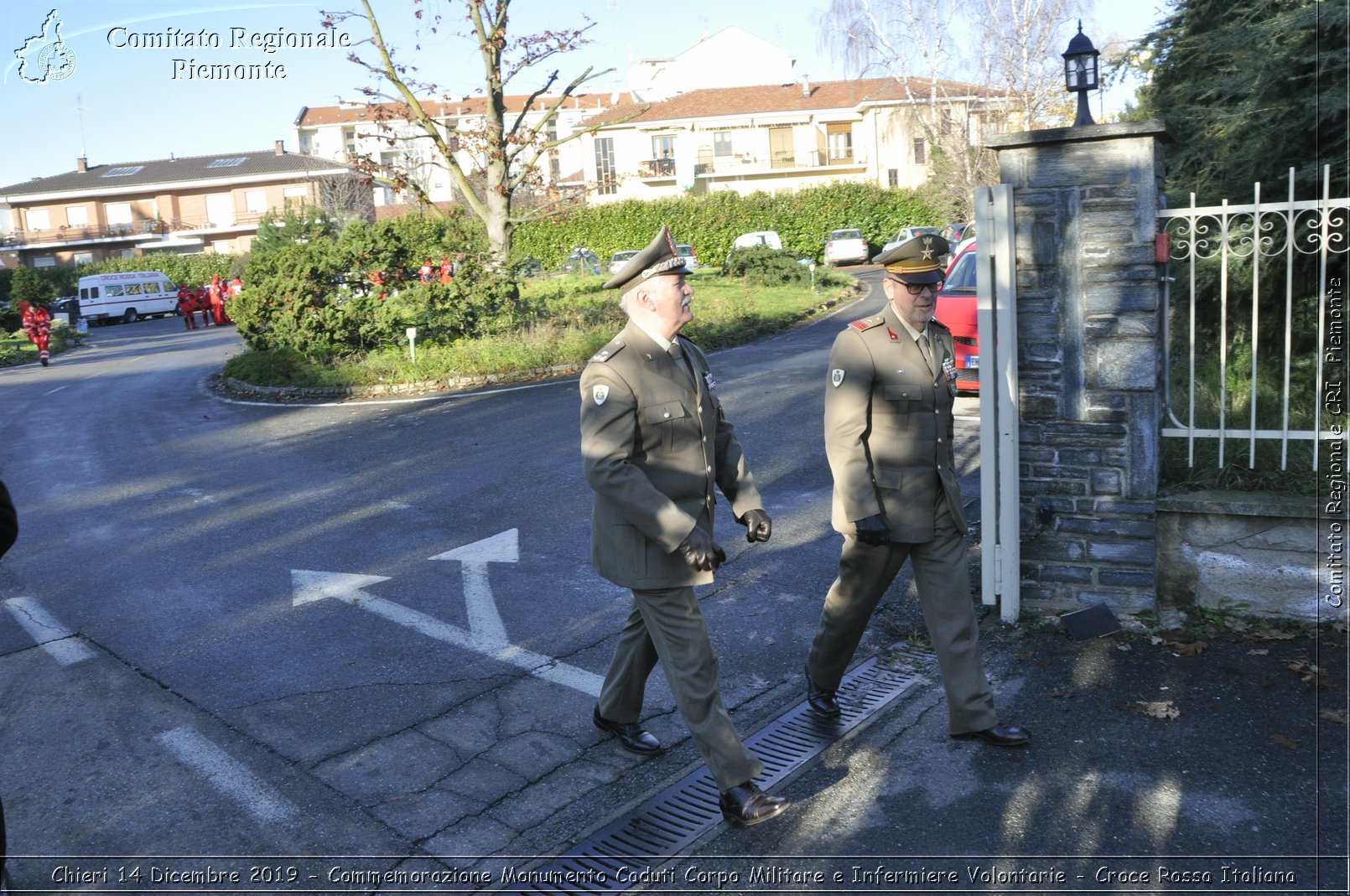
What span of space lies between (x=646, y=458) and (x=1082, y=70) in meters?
3.36

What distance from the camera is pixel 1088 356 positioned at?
18.6 ft

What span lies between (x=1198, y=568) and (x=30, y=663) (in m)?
6.11

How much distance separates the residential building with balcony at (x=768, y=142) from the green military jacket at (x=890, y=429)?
5550 cm

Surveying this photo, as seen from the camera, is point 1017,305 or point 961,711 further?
point 1017,305

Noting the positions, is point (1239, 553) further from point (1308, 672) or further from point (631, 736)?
point (631, 736)

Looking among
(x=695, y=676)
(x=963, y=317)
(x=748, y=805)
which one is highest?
(x=963, y=317)

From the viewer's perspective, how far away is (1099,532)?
5.74 metres

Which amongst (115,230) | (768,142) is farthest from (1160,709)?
(115,230)

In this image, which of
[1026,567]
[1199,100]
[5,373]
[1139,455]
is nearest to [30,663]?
[1026,567]

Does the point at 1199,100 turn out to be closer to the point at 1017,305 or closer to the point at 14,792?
the point at 1017,305

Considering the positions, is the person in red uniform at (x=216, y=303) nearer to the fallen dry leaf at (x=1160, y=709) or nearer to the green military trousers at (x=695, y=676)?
the green military trousers at (x=695, y=676)

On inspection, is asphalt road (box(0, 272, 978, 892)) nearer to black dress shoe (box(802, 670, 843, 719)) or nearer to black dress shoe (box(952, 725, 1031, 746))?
black dress shoe (box(802, 670, 843, 719))

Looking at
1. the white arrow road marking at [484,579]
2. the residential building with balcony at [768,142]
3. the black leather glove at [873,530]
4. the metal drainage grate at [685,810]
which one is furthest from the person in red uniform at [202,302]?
the black leather glove at [873,530]

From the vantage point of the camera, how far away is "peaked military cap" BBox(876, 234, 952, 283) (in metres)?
4.66
